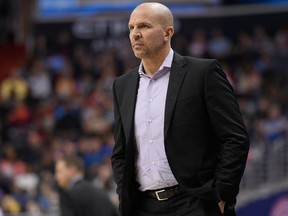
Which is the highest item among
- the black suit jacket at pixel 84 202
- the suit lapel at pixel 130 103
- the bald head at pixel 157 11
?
the bald head at pixel 157 11

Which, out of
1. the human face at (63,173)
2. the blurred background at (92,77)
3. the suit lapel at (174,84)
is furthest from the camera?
the blurred background at (92,77)

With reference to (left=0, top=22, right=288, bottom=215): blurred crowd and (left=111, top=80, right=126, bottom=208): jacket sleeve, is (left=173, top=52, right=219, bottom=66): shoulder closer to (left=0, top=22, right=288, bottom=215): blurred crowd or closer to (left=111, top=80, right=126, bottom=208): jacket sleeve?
(left=111, top=80, right=126, bottom=208): jacket sleeve

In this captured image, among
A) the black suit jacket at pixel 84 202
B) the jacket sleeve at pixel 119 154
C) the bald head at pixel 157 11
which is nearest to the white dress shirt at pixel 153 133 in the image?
the jacket sleeve at pixel 119 154

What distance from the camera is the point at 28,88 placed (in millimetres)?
18422

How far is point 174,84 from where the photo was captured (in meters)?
4.77

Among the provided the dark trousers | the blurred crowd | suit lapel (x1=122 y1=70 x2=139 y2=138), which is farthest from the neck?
the blurred crowd

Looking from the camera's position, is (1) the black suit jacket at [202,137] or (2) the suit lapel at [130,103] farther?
(2) the suit lapel at [130,103]

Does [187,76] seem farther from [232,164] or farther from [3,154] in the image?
[3,154]

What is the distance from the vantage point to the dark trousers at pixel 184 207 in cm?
465

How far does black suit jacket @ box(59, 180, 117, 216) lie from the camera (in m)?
8.20

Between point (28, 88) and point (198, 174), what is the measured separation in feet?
46.1

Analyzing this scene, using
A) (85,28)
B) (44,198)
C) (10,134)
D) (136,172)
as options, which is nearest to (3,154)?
(10,134)

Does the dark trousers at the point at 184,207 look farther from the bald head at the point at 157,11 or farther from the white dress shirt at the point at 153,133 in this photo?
the bald head at the point at 157,11

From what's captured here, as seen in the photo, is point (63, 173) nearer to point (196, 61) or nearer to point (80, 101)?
point (196, 61)
